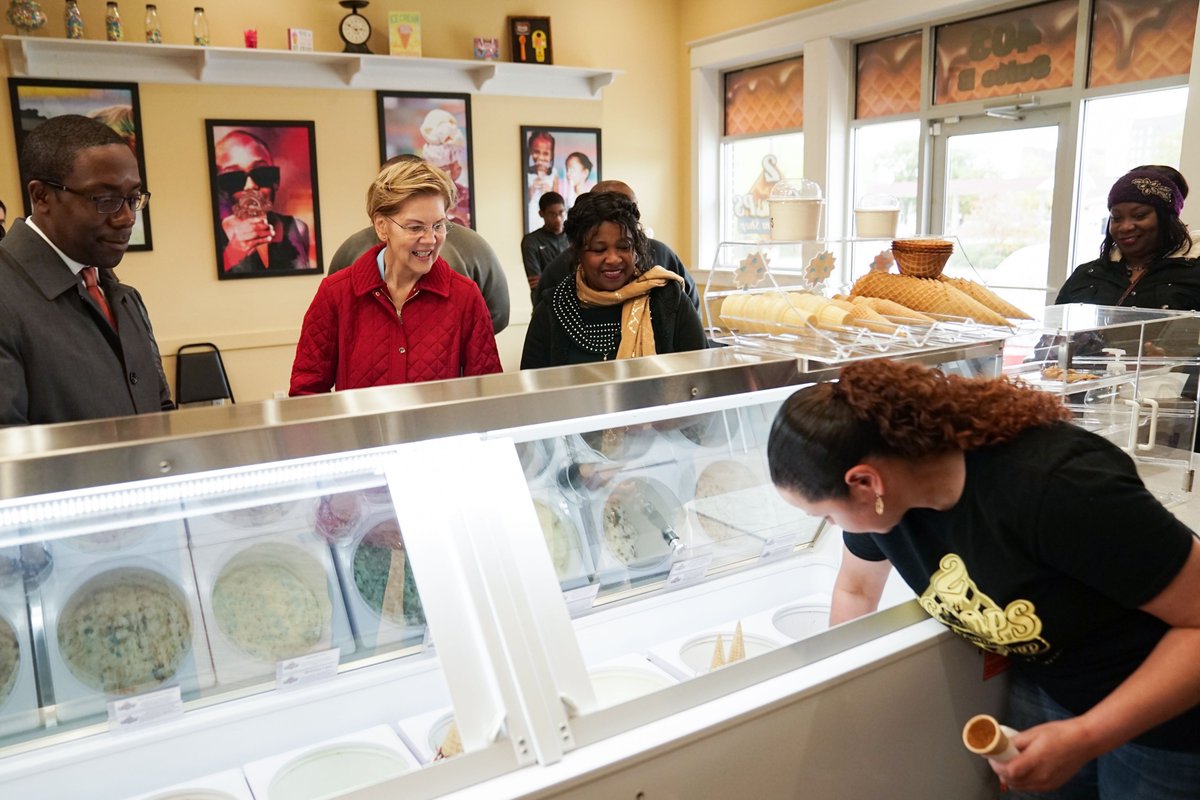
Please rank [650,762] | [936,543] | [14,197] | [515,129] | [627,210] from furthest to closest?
[515,129]
[14,197]
[627,210]
[936,543]
[650,762]

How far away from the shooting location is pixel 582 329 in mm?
2445

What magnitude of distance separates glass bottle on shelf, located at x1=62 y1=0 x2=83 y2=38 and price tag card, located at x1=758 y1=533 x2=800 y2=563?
5111 millimetres

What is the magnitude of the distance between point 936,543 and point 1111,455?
272 millimetres

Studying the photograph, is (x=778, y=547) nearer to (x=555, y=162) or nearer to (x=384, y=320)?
(x=384, y=320)

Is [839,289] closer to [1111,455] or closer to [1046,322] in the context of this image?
[1046,322]

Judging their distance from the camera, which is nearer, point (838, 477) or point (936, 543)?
point (838, 477)

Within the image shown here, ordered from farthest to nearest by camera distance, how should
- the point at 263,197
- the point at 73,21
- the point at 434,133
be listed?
the point at 434,133, the point at 263,197, the point at 73,21

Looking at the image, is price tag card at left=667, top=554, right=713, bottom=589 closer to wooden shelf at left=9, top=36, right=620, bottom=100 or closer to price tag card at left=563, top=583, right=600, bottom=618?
price tag card at left=563, top=583, right=600, bottom=618

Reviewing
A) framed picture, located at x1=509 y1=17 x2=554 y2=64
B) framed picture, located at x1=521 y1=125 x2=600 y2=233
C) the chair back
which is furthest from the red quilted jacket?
framed picture, located at x1=509 y1=17 x2=554 y2=64

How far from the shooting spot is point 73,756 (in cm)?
116

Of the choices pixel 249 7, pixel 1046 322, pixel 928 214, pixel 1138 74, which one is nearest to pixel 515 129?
pixel 249 7

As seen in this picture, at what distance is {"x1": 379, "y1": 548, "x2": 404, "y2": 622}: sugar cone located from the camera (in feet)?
4.39

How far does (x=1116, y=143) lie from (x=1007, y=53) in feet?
2.78

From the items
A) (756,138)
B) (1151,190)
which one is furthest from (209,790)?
(756,138)
